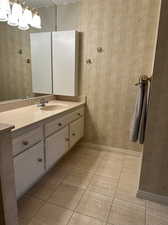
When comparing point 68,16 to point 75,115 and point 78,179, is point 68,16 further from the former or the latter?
point 78,179

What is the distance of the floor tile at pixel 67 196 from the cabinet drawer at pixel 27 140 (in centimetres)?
66

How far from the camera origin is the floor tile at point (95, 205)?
143 cm

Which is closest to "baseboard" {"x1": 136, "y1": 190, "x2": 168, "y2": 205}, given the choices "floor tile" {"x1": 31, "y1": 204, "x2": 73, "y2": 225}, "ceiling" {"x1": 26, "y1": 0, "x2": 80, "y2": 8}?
"floor tile" {"x1": 31, "y1": 204, "x2": 73, "y2": 225}

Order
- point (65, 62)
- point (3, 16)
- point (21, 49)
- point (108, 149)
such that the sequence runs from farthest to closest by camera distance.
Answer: point (108, 149) < point (65, 62) < point (21, 49) < point (3, 16)

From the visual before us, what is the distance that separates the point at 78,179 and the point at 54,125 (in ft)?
2.55

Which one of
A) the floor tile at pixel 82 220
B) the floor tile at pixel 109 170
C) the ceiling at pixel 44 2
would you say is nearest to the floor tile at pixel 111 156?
the floor tile at pixel 109 170

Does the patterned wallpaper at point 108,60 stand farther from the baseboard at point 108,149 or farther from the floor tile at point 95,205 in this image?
the floor tile at point 95,205

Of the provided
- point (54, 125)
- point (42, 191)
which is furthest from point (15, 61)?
point (42, 191)

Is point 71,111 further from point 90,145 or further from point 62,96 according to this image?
point 90,145

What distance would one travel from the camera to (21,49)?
2.04 metres

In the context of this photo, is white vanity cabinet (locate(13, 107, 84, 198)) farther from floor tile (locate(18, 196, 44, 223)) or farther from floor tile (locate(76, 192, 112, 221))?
floor tile (locate(76, 192, 112, 221))

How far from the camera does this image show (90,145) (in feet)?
9.16

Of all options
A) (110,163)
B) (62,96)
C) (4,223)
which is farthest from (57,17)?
(4,223)

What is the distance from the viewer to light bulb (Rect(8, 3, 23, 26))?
169 cm
